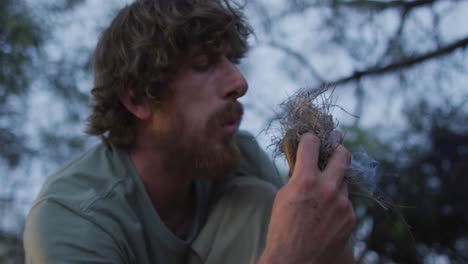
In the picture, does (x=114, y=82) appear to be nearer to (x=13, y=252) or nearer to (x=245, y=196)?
(x=245, y=196)

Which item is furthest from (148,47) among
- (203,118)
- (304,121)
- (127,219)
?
(304,121)

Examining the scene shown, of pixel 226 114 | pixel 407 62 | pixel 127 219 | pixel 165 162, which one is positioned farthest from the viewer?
pixel 407 62

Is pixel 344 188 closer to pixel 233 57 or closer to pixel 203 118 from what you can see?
pixel 203 118

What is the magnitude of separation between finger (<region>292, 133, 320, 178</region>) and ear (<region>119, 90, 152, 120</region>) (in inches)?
26.3

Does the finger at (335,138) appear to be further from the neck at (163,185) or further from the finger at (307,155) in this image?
the neck at (163,185)

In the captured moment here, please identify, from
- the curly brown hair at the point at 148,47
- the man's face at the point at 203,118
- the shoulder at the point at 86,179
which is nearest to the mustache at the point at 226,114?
the man's face at the point at 203,118

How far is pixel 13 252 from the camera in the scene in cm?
340

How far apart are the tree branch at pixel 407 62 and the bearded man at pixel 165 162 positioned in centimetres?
96

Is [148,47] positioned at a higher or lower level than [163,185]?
higher

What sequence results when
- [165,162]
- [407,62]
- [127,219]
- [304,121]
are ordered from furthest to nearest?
[407,62], [165,162], [127,219], [304,121]

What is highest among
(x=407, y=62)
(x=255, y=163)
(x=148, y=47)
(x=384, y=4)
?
(x=148, y=47)

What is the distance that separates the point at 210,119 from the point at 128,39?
44cm

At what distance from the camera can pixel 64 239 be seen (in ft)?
3.83

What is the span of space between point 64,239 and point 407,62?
1.95m
